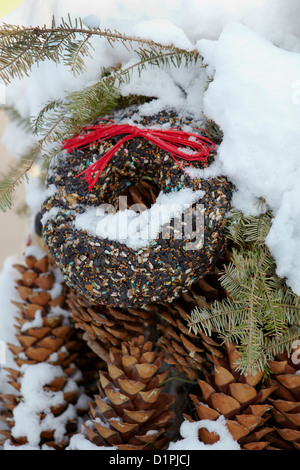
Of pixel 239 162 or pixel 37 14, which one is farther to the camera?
pixel 37 14

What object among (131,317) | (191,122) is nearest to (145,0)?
(191,122)

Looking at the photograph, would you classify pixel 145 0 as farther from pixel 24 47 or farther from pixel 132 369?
pixel 132 369

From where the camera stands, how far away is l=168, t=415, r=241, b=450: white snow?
462 millimetres

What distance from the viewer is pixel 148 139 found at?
473 millimetres

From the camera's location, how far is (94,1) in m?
0.53

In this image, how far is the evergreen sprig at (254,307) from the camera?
450mm

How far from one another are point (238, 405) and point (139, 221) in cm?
24

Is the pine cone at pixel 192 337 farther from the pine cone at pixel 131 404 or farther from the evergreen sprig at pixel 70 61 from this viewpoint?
the evergreen sprig at pixel 70 61

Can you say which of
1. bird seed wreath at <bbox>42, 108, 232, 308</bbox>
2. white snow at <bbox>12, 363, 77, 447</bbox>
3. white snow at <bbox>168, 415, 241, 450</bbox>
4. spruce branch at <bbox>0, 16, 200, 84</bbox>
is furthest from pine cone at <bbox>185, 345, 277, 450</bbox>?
Result: spruce branch at <bbox>0, 16, 200, 84</bbox>

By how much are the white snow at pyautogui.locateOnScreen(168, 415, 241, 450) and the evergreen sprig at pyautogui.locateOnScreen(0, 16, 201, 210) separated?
33 centimetres

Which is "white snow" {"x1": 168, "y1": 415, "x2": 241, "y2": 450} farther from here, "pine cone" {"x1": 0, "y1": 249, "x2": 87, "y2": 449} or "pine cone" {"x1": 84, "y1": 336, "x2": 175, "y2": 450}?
"pine cone" {"x1": 0, "y1": 249, "x2": 87, "y2": 449}

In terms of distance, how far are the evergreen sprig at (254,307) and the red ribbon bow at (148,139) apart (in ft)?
0.28
